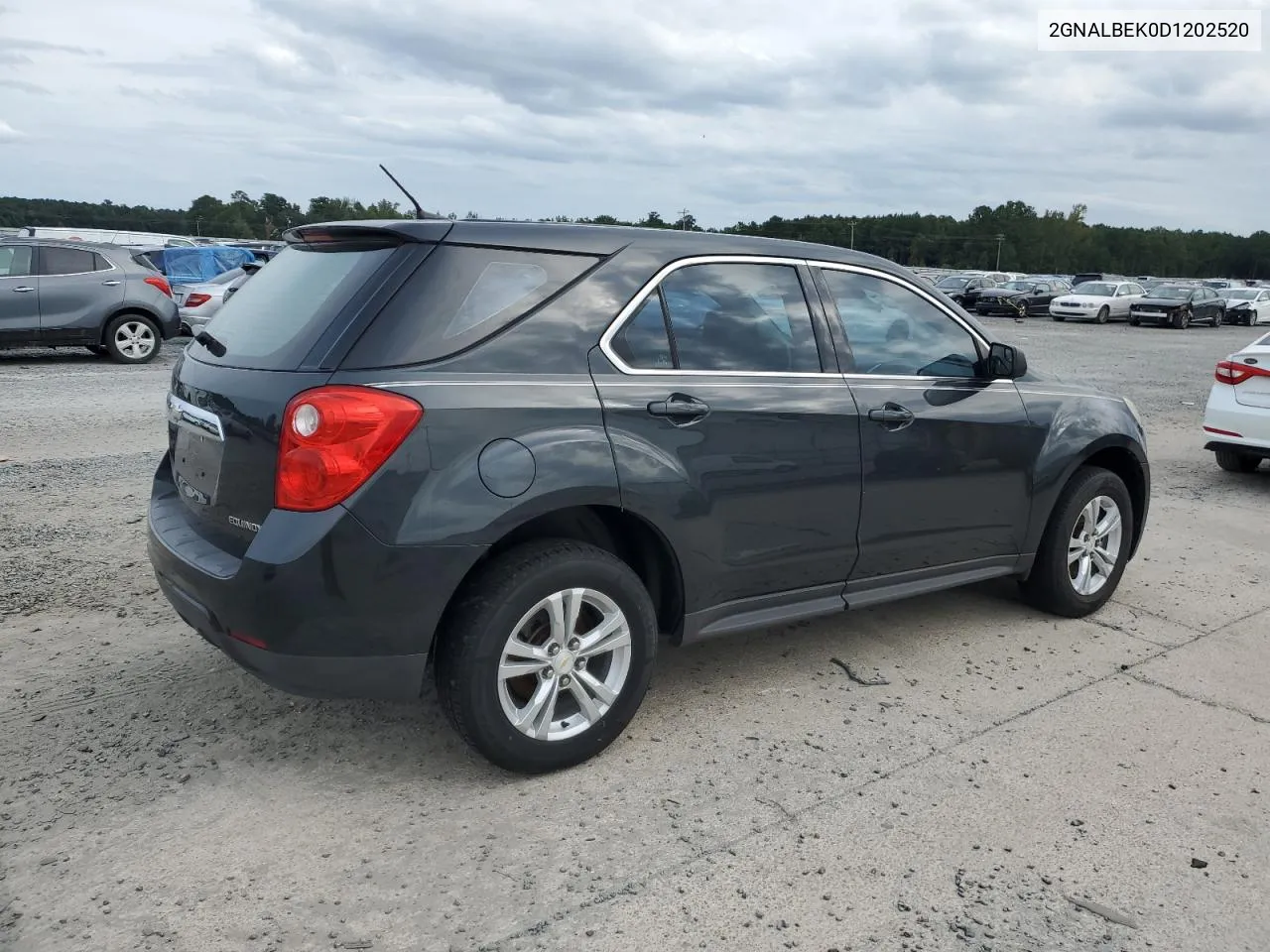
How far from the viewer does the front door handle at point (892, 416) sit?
4.15 m

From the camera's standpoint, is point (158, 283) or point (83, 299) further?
point (158, 283)

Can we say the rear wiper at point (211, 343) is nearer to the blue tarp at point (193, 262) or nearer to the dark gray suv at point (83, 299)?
the dark gray suv at point (83, 299)

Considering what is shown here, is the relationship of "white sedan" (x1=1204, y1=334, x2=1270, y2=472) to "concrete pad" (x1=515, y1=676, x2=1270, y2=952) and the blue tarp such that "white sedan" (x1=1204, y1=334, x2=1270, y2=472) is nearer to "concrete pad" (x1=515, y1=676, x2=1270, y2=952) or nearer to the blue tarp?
"concrete pad" (x1=515, y1=676, x2=1270, y2=952)

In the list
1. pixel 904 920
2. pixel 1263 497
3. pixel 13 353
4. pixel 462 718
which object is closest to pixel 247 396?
pixel 462 718

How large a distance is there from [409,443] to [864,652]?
2.45 meters

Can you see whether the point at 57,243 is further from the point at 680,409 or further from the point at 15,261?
the point at 680,409

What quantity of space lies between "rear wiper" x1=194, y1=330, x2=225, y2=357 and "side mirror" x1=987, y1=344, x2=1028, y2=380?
308cm

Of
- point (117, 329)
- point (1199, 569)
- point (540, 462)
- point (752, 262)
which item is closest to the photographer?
point (540, 462)

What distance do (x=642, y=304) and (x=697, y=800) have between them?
5.31 ft

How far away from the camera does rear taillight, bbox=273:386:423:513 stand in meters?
3.02

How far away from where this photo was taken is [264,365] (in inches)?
130

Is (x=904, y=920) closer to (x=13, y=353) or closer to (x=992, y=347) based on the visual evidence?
(x=992, y=347)

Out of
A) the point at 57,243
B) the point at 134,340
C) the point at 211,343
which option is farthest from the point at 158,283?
the point at 211,343

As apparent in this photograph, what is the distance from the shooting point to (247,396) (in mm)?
3234
